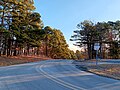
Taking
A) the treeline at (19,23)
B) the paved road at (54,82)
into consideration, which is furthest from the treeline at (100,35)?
the paved road at (54,82)

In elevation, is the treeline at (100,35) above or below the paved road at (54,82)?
above

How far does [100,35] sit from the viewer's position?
244 feet

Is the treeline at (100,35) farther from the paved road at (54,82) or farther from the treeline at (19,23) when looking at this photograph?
the paved road at (54,82)

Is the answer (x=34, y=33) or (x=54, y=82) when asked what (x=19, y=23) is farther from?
(x=54, y=82)

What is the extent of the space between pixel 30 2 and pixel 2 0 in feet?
30.6

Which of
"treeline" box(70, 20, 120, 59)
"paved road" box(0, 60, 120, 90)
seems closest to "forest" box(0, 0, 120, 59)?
"treeline" box(70, 20, 120, 59)

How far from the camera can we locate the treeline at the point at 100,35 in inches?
2926

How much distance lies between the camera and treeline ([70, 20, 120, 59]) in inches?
2926

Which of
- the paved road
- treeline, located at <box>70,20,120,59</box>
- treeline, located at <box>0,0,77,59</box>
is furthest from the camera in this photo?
treeline, located at <box>70,20,120,59</box>

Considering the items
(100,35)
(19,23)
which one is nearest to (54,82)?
(19,23)

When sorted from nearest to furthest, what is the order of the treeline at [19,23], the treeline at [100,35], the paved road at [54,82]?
the paved road at [54,82], the treeline at [19,23], the treeline at [100,35]

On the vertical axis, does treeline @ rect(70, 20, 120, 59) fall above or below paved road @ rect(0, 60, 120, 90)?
above

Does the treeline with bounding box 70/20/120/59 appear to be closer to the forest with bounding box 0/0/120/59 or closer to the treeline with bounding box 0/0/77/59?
the forest with bounding box 0/0/120/59

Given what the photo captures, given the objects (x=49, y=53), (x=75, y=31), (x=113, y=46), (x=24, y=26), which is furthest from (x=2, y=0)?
(x=49, y=53)
